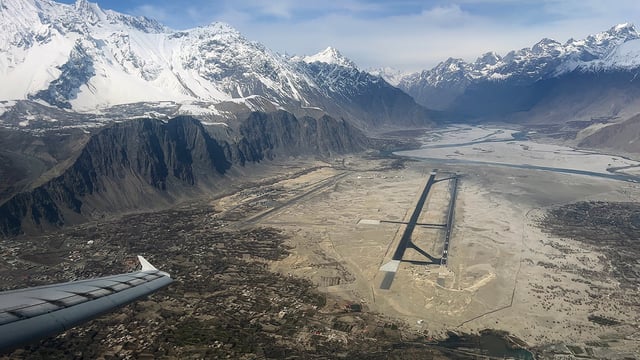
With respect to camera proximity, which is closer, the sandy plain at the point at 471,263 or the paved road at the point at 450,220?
the sandy plain at the point at 471,263

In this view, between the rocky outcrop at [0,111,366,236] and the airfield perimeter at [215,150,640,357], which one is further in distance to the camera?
the rocky outcrop at [0,111,366,236]

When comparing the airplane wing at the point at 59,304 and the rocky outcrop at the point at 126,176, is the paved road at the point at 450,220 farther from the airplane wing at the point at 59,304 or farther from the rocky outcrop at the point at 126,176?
the rocky outcrop at the point at 126,176

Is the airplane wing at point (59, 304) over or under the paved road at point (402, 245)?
over

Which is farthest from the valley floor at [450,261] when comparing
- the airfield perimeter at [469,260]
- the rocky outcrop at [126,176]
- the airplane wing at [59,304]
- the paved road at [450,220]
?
the airplane wing at [59,304]

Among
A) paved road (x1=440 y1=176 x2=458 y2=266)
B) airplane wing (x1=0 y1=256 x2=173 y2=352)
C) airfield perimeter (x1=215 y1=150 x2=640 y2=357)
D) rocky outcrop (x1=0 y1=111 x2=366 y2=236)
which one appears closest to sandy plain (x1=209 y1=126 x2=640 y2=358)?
airfield perimeter (x1=215 y1=150 x2=640 y2=357)

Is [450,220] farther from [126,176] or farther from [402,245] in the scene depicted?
[126,176]

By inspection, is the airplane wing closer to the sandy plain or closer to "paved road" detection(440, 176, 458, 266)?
the sandy plain

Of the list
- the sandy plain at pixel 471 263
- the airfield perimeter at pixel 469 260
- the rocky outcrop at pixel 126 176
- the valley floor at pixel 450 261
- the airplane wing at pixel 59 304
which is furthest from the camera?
the rocky outcrop at pixel 126 176
